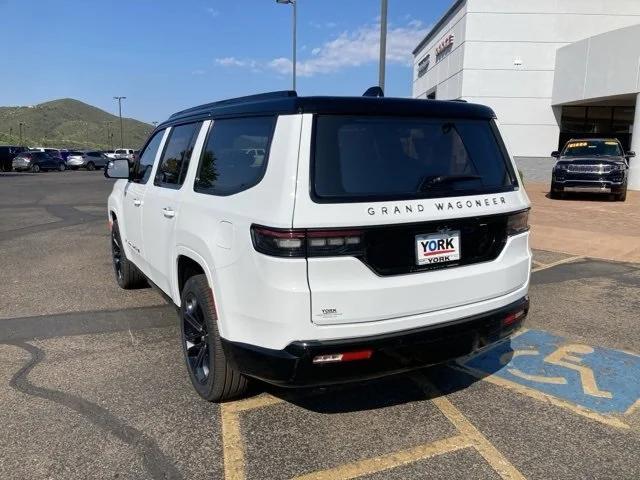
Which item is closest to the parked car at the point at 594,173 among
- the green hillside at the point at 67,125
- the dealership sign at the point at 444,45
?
the dealership sign at the point at 444,45

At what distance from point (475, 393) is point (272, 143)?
2.14 m

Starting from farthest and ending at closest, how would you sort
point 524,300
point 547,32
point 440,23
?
point 440,23, point 547,32, point 524,300

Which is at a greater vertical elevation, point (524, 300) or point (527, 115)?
point (527, 115)

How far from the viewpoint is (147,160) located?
16.1ft

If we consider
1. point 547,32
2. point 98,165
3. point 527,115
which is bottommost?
point 98,165

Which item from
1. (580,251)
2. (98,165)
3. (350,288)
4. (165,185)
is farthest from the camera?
(98,165)

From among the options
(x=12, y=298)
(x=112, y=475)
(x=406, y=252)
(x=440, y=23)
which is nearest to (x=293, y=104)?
(x=406, y=252)

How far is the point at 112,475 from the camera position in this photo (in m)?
2.66

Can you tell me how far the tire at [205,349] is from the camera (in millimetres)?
3121

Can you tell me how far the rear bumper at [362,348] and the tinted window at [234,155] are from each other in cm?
88

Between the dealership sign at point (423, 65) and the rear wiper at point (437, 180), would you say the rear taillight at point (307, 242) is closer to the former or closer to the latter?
the rear wiper at point (437, 180)

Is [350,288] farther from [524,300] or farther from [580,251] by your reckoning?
[580,251]

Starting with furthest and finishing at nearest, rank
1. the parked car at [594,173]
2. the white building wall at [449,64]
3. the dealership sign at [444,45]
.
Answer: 1. the dealership sign at [444,45]
2. the white building wall at [449,64]
3. the parked car at [594,173]

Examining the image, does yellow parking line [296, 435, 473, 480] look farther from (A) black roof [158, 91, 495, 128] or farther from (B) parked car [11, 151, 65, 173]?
(B) parked car [11, 151, 65, 173]
